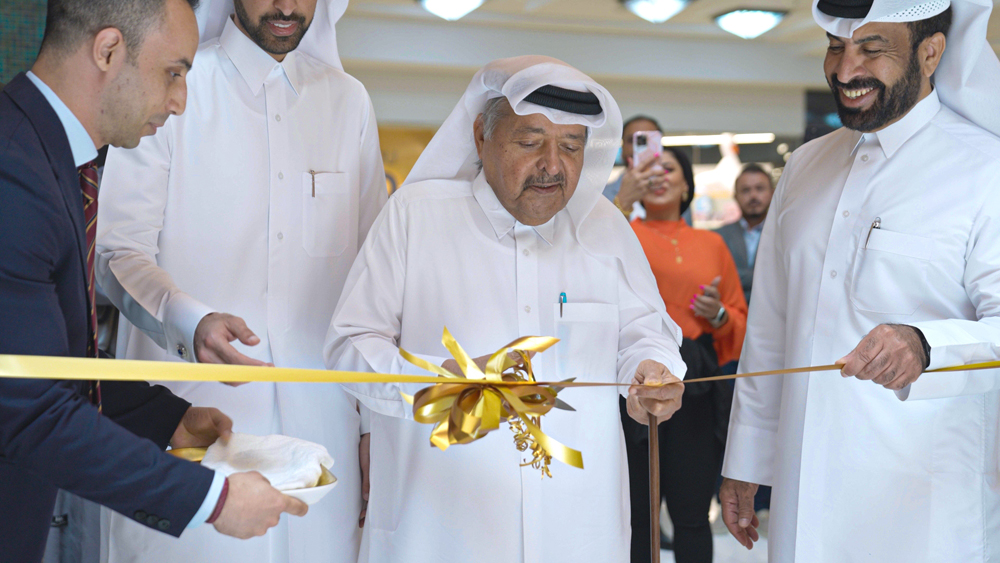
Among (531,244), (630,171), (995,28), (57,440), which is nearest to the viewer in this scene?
(57,440)

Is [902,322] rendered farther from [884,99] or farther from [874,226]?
[884,99]

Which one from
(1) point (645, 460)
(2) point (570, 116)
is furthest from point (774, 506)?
(2) point (570, 116)

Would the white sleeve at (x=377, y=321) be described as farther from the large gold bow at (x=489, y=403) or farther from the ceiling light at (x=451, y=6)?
the ceiling light at (x=451, y=6)

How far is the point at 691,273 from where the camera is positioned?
3945mm

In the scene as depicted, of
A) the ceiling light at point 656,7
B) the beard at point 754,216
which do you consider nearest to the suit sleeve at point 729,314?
the beard at point 754,216

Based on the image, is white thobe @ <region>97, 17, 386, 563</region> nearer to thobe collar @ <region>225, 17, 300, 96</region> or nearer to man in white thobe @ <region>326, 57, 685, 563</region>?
thobe collar @ <region>225, 17, 300, 96</region>

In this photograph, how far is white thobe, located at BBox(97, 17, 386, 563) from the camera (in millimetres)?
2424

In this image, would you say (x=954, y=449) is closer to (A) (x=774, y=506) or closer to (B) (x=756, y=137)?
(A) (x=774, y=506)

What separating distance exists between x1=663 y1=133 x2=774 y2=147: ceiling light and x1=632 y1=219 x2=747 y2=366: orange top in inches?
286

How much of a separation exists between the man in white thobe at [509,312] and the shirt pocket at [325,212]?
28 cm

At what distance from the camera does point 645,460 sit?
3.52 metres

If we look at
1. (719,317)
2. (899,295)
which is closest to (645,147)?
(719,317)

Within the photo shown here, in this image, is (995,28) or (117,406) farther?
(995,28)

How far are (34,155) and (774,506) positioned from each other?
2.27 metres
